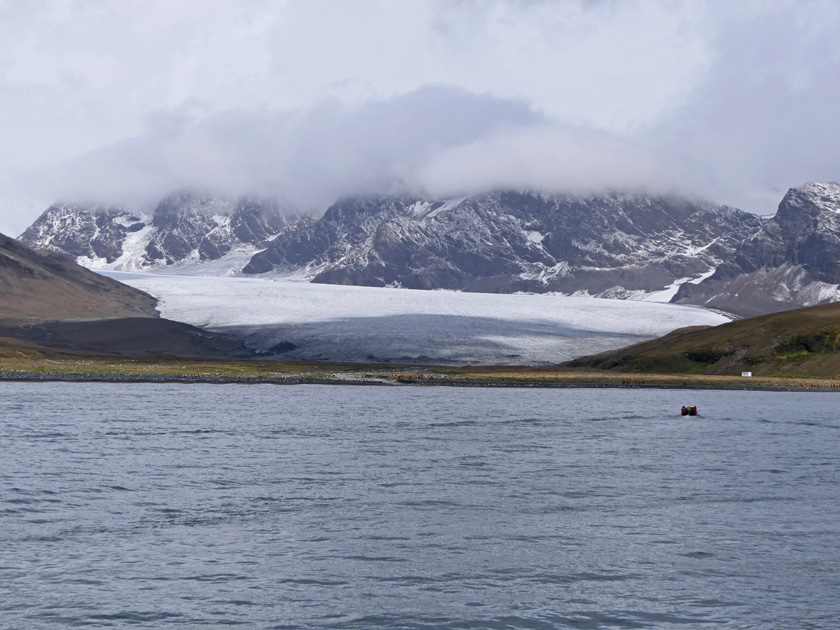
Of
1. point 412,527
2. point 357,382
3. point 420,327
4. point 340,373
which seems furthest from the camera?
point 420,327

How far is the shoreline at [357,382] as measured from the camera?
112688 mm

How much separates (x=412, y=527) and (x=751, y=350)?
116 m

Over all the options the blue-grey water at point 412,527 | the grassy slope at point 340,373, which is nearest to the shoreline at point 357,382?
the grassy slope at point 340,373

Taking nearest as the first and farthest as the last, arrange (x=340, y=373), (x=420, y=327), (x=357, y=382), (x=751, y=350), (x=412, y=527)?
(x=412, y=527)
(x=357, y=382)
(x=340, y=373)
(x=751, y=350)
(x=420, y=327)

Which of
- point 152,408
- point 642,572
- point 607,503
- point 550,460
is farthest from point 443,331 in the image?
point 642,572

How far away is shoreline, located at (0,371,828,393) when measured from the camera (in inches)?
4437

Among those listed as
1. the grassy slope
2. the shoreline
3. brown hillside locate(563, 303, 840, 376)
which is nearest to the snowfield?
the grassy slope

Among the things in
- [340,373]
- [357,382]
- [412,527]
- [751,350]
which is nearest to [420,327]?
[340,373]

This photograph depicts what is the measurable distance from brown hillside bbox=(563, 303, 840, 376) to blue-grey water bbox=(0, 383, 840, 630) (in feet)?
240

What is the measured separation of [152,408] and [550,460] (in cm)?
3853

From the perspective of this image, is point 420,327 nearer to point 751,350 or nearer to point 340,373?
point 340,373

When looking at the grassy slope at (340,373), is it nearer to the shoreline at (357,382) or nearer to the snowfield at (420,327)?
the shoreline at (357,382)

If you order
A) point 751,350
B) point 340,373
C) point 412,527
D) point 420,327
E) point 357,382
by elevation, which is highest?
point 420,327

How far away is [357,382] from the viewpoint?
11506cm
